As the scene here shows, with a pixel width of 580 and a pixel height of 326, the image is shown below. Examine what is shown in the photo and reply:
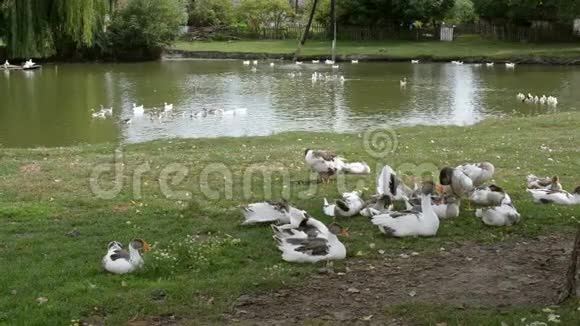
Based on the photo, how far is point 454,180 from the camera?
10062 mm

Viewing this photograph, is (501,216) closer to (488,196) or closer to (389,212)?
(488,196)

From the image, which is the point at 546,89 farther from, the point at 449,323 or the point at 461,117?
the point at 449,323

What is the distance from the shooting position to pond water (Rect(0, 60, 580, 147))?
25906 mm

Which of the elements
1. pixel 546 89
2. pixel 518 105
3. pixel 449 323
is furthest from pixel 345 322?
pixel 546 89

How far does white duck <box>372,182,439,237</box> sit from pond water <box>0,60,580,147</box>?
1568cm

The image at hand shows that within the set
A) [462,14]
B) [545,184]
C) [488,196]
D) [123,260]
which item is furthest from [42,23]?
[462,14]

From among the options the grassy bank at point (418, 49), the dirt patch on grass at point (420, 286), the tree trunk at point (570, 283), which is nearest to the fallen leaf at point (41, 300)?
the dirt patch on grass at point (420, 286)

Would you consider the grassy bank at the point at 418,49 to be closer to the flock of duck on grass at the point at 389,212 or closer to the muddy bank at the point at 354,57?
the muddy bank at the point at 354,57

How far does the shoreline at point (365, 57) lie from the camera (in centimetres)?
5275

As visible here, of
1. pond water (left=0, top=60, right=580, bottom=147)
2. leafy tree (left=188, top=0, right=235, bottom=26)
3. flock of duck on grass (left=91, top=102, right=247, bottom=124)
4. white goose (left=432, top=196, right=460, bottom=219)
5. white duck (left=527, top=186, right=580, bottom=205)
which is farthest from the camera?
leafy tree (left=188, top=0, right=235, bottom=26)

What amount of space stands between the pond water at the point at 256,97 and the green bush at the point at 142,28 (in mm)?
6923

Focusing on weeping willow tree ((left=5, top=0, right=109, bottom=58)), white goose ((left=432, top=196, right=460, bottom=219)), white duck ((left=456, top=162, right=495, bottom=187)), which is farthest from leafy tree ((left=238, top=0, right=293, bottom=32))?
white goose ((left=432, top=196, right=460, bottom=219))

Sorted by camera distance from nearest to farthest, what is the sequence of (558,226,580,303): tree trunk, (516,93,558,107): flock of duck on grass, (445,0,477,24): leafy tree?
(558,226,580,303): tree trunk, (516,93,558,107): flock of duck on grass, (445,0,477,24): leafy tree

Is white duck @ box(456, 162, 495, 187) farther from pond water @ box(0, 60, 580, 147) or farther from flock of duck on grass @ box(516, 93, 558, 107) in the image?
flock of duck on grass @ box(516, 93, 558, 107)
